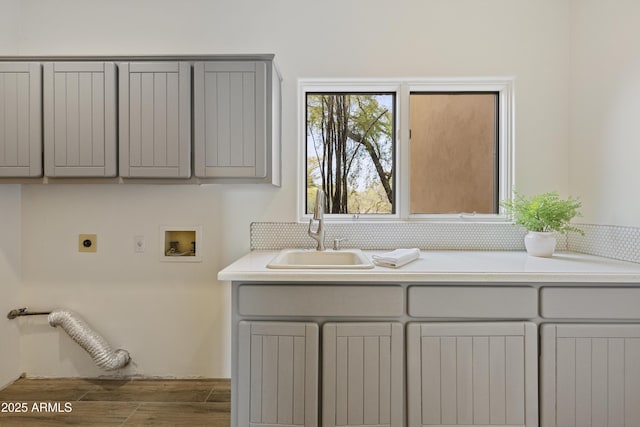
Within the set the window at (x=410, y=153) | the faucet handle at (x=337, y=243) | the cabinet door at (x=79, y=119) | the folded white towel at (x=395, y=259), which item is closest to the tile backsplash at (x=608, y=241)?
the window at (x=410, y=153)

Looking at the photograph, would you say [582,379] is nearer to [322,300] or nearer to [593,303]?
[593,303]

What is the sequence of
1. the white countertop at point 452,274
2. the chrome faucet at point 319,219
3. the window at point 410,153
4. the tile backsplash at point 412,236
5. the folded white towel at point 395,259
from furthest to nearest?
the window at point 410,153
the tile backsplash at point 412,236
the chrome faucet at point 319,219
the folded white towel at point 395,259
the white countertop at point 452,274

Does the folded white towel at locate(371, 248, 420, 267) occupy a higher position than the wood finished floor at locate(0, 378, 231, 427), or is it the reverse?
the folded white towel at locate(371, 248, 420, 267)

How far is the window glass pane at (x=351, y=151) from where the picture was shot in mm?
2340

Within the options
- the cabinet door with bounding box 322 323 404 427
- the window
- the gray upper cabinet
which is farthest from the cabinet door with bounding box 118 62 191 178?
the cabinet door with bounding box 322 323 404 427

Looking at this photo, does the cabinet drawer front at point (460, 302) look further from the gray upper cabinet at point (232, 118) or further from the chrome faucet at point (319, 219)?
the gray upper cabinet at point (232, 118)

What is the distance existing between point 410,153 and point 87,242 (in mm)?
2053

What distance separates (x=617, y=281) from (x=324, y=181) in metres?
1.53

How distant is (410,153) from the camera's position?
2.33m

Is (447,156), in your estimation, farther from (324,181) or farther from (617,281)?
(617,281)

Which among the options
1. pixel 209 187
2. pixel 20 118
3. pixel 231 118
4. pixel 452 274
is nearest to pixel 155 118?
pixel 231 118

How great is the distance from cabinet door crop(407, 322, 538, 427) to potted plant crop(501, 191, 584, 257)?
0.61 meters

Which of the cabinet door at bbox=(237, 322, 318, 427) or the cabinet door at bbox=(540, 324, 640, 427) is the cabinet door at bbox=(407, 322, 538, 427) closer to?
the cabinet door at bbox=(540, 324, 640, 427)

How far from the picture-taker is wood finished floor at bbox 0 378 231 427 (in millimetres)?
1877
